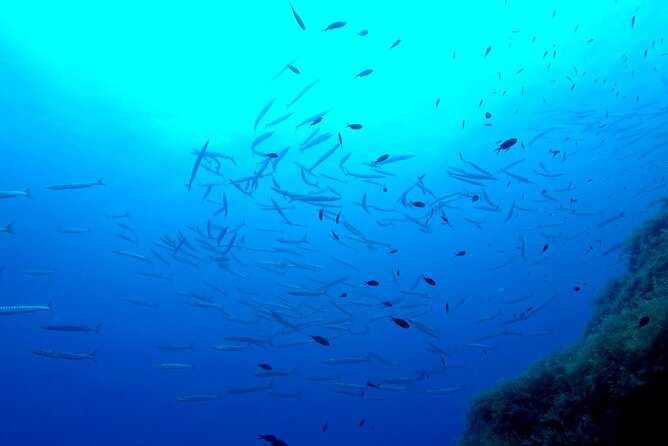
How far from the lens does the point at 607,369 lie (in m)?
4.11

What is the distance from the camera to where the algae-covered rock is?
369 cm

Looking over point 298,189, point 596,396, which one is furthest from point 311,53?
point 596,396

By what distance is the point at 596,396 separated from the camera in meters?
4.15

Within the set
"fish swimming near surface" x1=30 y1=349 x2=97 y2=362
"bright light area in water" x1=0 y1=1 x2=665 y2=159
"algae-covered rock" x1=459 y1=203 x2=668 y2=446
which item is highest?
"bright light area in water" x1=0 y1=1 x2=665 y2=159

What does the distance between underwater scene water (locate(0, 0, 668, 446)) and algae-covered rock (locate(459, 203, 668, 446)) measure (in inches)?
72.8

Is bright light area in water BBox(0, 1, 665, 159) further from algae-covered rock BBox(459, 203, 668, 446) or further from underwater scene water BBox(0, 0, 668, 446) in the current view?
algae-covered rock BBox(459, 203, 668, 446)

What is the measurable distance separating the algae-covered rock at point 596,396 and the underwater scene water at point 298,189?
1.85m

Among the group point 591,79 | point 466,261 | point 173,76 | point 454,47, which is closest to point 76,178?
point 173,76

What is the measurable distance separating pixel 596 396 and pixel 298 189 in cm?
3073

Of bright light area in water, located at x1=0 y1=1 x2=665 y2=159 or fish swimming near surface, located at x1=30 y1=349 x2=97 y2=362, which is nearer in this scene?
fish swimming near surface, located at x1=30 y1=349 x2=97 y2=362

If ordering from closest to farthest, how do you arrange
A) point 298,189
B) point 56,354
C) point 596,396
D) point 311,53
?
point 596,396 → point 56,354 → point 311,53 → point 298,189

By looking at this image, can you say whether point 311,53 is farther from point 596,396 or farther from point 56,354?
point 596,396

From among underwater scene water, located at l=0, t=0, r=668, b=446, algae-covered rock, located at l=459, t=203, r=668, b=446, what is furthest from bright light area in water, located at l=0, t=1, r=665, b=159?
algae-covered rock, located at l=459, t=203, r=668, b=446

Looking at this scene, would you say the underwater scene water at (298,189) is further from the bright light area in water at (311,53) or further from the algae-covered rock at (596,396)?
the algae-covered rock at (596,396)
